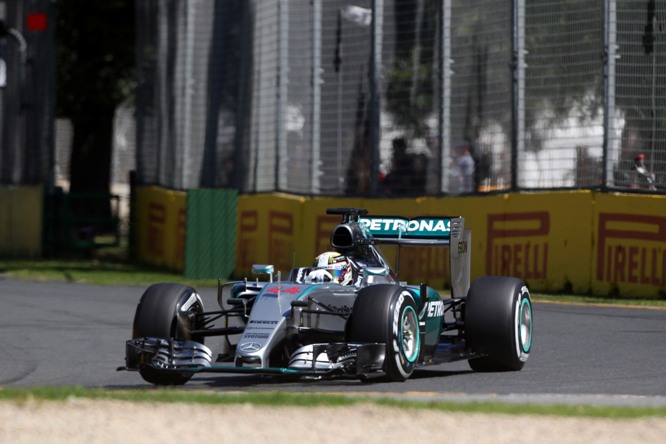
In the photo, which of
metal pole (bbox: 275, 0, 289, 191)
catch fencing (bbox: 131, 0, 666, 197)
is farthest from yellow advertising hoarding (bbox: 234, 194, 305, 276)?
metal pole (bbox: 275, 0, 289, 191)

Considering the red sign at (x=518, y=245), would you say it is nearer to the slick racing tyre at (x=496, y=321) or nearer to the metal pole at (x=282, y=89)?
the metal pole at (x=282, y=89)

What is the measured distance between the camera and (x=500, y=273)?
59.7 ft

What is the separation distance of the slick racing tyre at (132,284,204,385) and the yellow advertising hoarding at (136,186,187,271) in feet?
41.9

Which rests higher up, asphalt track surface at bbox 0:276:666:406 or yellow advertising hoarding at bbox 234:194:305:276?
yellow advertising hoarding at bbox 234:194:305:276

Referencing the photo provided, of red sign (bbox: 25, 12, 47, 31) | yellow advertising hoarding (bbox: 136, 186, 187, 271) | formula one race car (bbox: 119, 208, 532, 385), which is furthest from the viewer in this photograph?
red sign (bbox: 25, 12, 47, 31)

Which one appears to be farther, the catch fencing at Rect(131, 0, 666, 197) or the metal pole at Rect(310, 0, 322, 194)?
the metal pole at Rect(310, 0, 322, 194)

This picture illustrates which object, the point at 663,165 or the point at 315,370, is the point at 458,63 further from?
the point at 315,370

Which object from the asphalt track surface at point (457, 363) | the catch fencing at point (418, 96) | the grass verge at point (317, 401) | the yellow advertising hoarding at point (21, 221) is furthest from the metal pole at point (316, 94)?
the grass verge at point (317, 401)

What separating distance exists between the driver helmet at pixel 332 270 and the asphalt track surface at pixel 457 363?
827mm

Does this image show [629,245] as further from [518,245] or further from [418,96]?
[418,96]

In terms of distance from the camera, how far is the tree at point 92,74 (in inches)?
1209

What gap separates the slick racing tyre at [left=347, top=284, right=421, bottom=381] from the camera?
9867mm

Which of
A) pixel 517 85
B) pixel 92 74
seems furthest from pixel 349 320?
pixel 92 74

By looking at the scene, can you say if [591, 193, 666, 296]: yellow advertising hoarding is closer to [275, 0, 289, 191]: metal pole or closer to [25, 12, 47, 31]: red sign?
[275, 0, 289, 191]: metal pole
